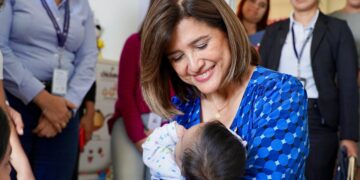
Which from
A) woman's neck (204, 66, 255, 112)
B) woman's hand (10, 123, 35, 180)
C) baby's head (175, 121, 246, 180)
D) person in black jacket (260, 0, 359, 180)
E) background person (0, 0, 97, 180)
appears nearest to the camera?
baby's head (175, 121, 246, 180)

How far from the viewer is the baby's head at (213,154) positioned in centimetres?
103

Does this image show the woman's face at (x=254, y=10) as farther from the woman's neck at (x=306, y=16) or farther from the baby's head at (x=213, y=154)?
the baby's head at (x=213, y=154)

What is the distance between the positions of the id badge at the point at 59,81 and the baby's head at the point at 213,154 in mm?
1102

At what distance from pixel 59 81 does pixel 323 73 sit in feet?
4.08

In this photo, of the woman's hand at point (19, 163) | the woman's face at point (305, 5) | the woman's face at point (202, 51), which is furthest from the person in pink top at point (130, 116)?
the woman's face at point (202, 51)

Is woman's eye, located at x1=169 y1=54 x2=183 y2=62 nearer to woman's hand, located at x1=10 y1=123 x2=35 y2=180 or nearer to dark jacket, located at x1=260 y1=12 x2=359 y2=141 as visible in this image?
woman's hand, located at x1=10 y1=123 x2=35 y2=180

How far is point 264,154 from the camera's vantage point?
3.85ft

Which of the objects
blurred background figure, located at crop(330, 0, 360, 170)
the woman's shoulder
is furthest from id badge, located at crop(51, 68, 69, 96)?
blurred background figure, located at crop(330, 0, 360, 170)

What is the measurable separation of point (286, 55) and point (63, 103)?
115 cm

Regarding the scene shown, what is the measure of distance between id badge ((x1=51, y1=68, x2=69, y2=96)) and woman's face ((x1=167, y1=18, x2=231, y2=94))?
32.9 inches

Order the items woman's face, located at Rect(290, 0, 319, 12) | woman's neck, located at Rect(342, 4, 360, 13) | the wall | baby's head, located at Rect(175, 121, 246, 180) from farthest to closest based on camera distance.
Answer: the wall < woman's neck, located at Rect(342, 4, 360, 13) < woman's face, located at Rect(290, 0, 319, 12) < baby's head, located at Rect(175, 121, 246, 180)

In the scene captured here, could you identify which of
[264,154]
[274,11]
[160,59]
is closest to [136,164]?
[160,59]

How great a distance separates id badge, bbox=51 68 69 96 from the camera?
82.0 inches

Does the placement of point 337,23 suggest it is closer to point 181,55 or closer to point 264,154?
point 181,55
